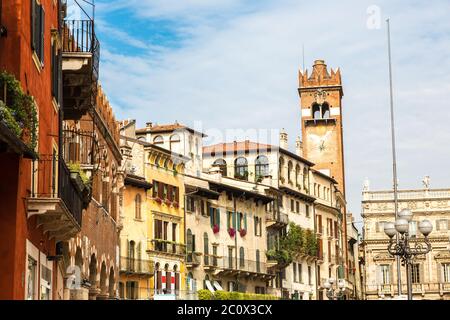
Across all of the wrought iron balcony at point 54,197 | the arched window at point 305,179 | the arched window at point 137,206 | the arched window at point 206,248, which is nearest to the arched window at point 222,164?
the arched window at point 305,179

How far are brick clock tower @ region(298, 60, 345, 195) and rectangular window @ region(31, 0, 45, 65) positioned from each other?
10024cm

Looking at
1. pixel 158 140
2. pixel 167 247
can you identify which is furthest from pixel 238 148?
pixel 167 247

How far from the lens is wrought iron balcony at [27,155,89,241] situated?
20562 mm

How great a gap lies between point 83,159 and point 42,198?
64.0 feet

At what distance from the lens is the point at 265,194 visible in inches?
3499

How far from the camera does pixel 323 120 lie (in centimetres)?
12512

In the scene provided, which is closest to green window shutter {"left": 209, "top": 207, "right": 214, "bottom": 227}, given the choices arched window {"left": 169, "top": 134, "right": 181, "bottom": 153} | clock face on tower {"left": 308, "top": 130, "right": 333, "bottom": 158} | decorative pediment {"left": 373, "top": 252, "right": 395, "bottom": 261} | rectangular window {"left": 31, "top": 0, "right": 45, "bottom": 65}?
arched window {"left": 169, "top": 134, "right": 181, "bottom": 153}

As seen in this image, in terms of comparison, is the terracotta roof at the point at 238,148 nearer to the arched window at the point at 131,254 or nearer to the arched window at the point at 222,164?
the arched window at the point at 222,164

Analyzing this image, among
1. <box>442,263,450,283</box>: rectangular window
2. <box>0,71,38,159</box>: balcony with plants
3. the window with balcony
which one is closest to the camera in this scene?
<box>0,71,38,159</box>: balcony with plants

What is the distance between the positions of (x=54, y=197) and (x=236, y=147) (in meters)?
73.2

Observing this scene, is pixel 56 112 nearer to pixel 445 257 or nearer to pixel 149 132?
pixel 149 132

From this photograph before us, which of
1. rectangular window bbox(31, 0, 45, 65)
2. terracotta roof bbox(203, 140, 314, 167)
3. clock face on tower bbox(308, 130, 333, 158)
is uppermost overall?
clock face on tower bbox(308, 130, 333, 158)

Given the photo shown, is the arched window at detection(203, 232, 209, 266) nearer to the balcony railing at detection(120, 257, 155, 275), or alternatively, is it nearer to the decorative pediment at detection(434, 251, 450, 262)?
the balcony railing at detection(120, 257, 155, 275)
